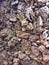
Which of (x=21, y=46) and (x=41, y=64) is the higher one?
(x=21, y=46)

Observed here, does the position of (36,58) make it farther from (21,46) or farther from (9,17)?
(9,17)

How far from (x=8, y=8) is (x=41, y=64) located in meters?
1.04

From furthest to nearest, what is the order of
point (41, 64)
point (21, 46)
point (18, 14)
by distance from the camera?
point (18, 14)
point (21, 46)
point (41, 64)

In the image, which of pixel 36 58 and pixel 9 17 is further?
pixel 9 17

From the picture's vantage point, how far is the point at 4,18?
9.16 feet

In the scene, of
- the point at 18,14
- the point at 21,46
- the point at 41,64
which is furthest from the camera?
the point at 18,14

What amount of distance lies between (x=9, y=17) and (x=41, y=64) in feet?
2.84

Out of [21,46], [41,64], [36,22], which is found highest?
[36,22]

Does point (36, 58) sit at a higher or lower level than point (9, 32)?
lower

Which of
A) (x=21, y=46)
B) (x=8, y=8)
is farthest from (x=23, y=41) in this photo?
(x=8, y=8)

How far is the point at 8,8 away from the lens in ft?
9.43

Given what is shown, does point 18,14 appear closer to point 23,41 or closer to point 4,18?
point 4,18

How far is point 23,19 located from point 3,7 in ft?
1.48

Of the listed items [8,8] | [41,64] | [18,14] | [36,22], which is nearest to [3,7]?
[8,8]
